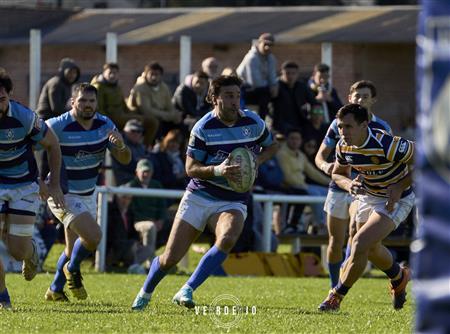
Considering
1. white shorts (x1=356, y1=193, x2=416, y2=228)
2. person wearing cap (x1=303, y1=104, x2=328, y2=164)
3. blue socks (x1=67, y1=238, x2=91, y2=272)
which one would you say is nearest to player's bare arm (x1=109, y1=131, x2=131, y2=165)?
blue socks (x1=67, y1=238, x2=91, y2=272)

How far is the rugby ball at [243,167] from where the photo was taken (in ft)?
32.1

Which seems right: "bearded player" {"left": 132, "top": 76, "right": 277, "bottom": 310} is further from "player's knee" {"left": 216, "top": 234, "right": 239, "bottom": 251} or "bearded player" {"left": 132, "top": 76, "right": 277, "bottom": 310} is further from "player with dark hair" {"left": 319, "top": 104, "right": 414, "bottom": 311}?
"player with dark hair" {"left": 319, "top": 104, "right": 414, "bottom": 311}

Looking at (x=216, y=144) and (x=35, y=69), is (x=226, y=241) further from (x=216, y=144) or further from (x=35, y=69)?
(x=35, y=69)

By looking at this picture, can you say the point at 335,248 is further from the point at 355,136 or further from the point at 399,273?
the point at 355,136

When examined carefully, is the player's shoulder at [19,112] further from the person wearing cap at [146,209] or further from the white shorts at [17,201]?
the person wearing cap at [146,209]

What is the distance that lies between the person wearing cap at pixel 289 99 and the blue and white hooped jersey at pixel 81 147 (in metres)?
7.08

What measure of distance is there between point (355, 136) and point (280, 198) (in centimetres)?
717

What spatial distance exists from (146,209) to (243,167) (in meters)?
7.22

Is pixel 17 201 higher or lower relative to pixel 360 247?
higher

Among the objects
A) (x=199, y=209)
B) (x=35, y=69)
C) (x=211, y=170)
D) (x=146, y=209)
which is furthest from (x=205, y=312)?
(x=35, y=69)

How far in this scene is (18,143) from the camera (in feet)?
33.3

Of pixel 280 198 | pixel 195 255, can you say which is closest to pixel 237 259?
pixel 280 198

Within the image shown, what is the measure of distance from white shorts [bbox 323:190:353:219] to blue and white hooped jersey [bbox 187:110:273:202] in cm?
173

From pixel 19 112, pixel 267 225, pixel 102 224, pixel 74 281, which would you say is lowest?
pixel 267 225
